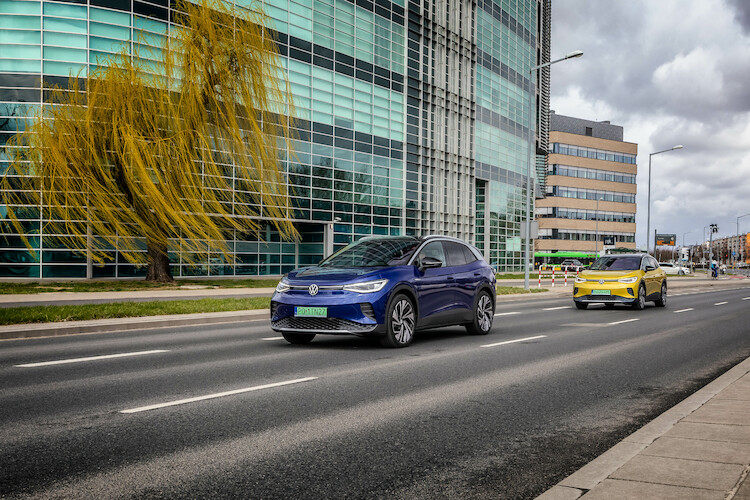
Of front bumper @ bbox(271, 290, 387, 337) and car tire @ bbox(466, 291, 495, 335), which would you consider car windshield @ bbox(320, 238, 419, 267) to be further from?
car tire @ bbox(466, 291, 495, 335)

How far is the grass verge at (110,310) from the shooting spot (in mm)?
13688

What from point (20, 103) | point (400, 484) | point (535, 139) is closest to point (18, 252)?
point (20, 103)

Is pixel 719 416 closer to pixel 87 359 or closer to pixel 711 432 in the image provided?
pixel 711 432

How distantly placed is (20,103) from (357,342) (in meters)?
26.8

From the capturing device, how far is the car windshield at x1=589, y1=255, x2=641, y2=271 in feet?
68.3

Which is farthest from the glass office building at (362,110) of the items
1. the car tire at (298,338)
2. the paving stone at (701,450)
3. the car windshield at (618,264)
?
the paving stone at (701,450)

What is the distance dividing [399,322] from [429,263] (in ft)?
3.94

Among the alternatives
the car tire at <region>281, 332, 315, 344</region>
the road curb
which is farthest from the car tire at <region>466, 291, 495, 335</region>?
the road curb

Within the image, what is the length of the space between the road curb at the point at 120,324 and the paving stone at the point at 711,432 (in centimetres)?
1086

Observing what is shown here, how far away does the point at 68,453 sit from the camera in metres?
4.57

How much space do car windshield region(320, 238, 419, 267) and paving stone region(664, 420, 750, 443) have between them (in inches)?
238

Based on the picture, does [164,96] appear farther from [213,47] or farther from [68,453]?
[68,453]

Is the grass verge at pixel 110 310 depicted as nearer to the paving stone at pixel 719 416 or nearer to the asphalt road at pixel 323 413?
the asphalt road at pixel 323 413

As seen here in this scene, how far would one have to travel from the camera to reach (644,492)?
3566mm
